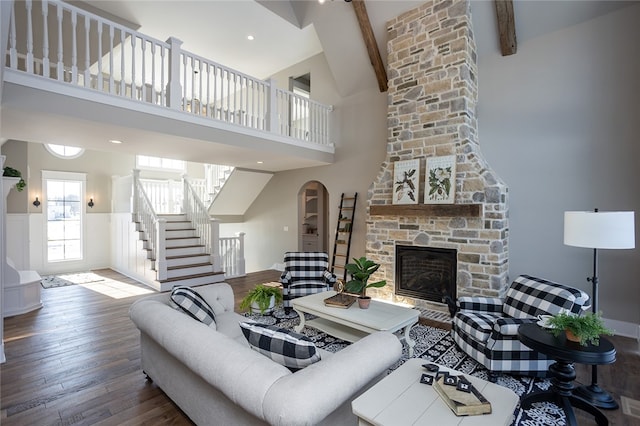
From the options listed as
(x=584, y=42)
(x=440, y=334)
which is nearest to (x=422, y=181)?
(x=440, y=334)

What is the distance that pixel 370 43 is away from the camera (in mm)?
5402

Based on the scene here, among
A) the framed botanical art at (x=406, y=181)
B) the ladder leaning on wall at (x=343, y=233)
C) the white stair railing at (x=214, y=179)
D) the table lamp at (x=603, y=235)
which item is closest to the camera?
the table lamp at (x=603, y=235)

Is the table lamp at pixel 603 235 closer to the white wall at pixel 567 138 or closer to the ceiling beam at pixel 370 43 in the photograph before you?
the white wall at pixel 567 138

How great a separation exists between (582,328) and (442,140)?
10.5 ft

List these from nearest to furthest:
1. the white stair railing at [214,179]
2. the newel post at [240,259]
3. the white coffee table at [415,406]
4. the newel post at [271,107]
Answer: the white coffee table at [415,406] < the newel post at [271,107] < the newel post at [240,259] < the white stair railing at [214,179]

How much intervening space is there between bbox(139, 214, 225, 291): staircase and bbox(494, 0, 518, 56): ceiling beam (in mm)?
6336

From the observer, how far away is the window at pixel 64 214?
295 inches

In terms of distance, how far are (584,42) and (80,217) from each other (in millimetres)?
10508

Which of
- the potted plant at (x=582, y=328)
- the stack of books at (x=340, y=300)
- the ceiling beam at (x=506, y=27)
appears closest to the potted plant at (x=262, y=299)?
the stack of books at (x=340, y=300)

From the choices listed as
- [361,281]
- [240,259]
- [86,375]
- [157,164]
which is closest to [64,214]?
[157,164]

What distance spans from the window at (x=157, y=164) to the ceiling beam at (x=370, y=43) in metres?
6.34

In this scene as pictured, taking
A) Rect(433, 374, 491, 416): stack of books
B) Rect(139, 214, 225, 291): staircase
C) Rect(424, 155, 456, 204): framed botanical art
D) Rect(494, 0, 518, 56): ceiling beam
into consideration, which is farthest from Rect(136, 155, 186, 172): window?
Rect(433, 374, 491, 416): stack of books

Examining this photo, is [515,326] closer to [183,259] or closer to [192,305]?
[192,305]

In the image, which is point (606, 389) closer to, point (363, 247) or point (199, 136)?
point (363, 247)
